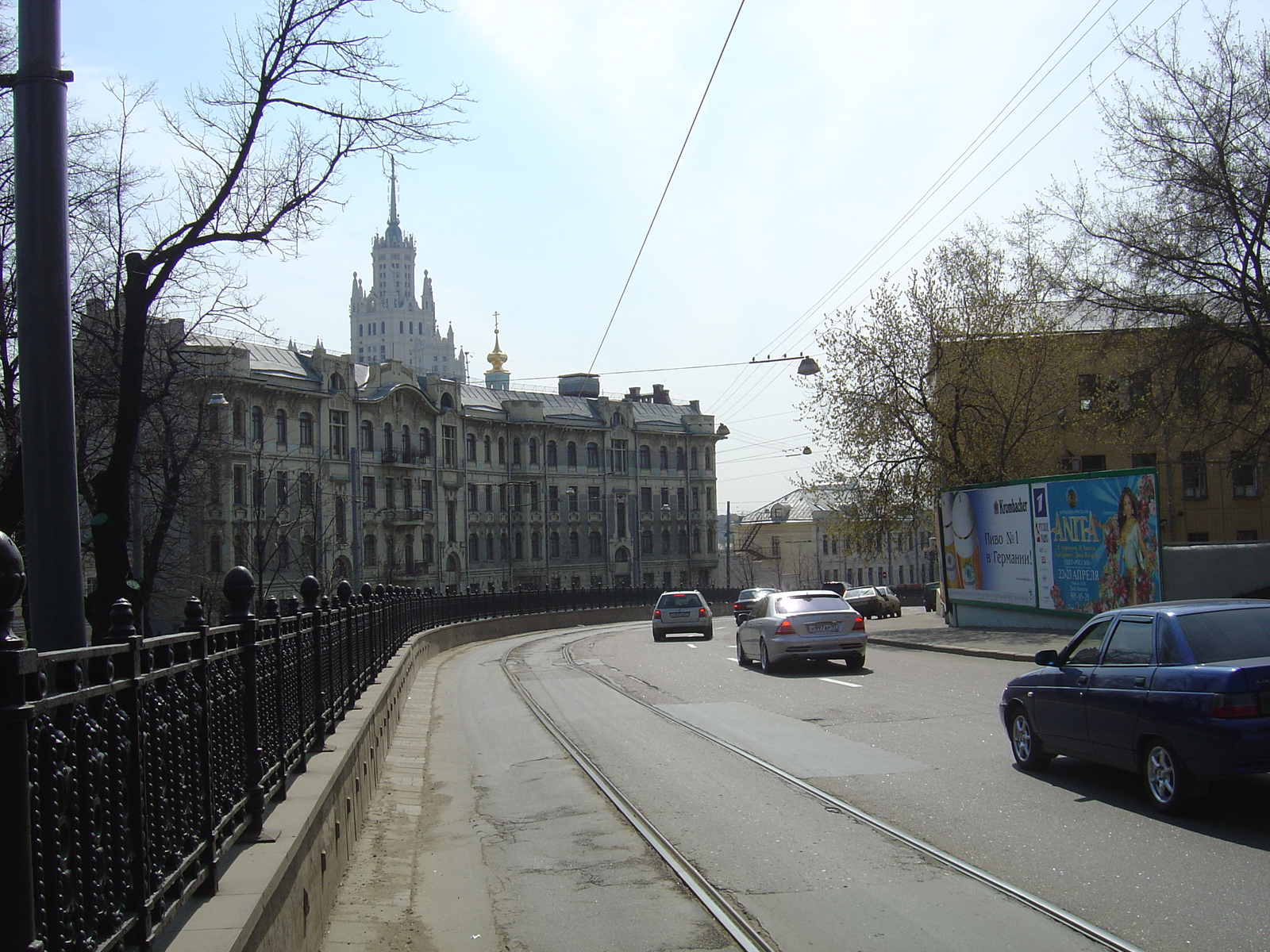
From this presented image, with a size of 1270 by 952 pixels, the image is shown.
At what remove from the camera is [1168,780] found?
26.2 feet

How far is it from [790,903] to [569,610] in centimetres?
5024

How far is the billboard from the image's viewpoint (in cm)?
2336

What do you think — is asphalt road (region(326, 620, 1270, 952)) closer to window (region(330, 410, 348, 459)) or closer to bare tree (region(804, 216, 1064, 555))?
bare tree (region(804, 216, 1064, 555))

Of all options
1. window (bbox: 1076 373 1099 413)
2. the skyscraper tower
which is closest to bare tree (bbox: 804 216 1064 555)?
window (bbox: 1076 373 1099 413)

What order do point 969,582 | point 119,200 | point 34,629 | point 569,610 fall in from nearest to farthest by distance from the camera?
point 34,629 < point 119,200 < point 969,582 < point 569,610

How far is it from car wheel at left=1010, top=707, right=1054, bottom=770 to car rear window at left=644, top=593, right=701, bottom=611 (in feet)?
93.7

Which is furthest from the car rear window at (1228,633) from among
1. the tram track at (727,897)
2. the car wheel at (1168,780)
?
the tram track at (727,897)

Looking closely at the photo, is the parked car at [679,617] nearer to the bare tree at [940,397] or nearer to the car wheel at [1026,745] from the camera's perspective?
the bare tree at [940,397]

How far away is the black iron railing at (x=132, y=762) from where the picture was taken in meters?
2.63

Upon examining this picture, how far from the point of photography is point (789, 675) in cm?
2055

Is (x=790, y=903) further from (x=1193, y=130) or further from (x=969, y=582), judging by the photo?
(x=969, y=582)

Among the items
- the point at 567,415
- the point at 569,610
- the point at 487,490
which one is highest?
the point at 567,415

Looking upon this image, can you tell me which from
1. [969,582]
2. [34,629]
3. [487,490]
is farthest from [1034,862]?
[487,490]

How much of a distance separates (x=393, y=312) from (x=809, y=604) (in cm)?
17936
